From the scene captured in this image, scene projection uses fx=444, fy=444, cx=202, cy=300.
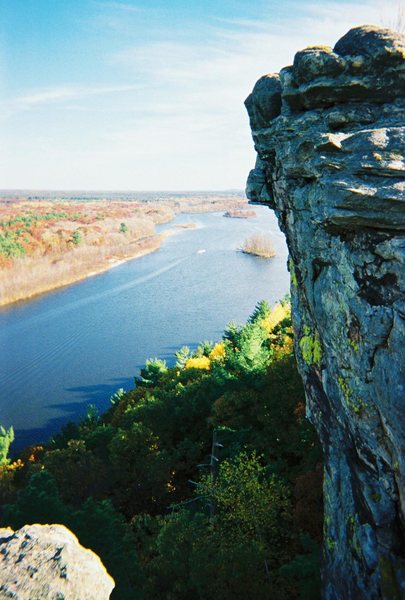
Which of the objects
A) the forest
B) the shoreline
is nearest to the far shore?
the shoreline

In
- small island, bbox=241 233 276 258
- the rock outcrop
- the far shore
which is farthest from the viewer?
small island, bbox=241 233 276 258

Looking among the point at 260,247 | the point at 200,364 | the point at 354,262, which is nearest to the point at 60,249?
the point at 260,247

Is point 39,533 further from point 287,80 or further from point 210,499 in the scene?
point 210,499

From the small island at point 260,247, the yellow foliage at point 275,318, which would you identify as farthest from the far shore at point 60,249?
the yellow foliage at point 275,318

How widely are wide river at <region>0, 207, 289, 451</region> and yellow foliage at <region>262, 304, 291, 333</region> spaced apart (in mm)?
7766

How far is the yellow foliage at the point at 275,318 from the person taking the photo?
3145cm

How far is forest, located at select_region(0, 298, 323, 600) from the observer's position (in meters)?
9.80

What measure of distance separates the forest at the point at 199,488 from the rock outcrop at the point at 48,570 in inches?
212

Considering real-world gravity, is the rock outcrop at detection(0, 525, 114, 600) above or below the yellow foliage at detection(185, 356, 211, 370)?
above

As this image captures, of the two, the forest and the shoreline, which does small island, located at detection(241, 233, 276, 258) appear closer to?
the shoreline

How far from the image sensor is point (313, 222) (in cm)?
797

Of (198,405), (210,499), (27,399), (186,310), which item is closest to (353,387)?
(210,499)

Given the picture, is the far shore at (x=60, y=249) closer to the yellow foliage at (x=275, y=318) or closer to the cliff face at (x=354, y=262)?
the yellow foliage at (x=275, y=318)

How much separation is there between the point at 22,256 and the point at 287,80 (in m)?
55.8
